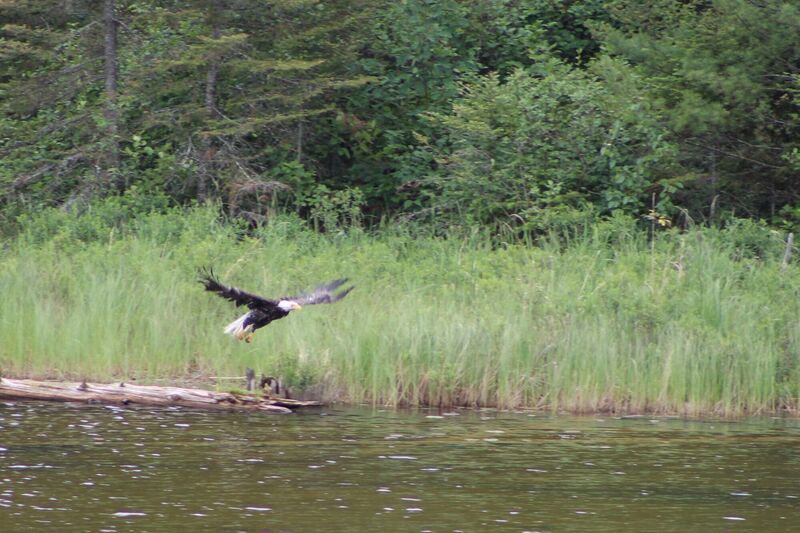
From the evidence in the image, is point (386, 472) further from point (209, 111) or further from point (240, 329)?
point (209, 111)

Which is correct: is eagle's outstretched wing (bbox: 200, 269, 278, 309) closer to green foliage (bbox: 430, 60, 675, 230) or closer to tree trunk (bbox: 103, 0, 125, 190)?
green foliage (bbox: 430, 60, 675, 230)

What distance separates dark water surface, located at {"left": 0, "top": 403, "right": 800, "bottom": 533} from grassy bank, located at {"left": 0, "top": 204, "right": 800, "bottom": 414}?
611 mm

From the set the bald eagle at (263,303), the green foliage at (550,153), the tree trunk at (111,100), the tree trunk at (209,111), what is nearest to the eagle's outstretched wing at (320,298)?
the bald eagle at (263,303)

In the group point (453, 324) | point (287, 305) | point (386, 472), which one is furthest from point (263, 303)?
point (386, 472)

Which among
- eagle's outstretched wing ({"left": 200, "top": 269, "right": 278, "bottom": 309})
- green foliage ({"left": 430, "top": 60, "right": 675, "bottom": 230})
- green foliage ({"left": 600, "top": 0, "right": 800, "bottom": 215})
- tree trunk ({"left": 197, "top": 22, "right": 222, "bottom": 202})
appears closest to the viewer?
eagle's outstretched wing ({"left": 200, "top": 269, "right": 278, "bottom": 309})

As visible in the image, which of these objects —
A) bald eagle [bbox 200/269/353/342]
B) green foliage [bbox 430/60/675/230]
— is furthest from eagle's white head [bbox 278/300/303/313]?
green foliage [bbox 430/60/675/230]

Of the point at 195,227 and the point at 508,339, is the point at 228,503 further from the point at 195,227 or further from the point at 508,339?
the point at 195,227

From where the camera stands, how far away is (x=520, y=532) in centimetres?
690

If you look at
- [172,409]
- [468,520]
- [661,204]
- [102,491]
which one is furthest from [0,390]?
[661,204]

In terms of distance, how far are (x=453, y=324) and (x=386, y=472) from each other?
140 inches

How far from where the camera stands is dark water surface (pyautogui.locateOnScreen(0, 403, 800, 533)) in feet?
23.5

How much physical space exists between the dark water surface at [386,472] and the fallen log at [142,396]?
22cm

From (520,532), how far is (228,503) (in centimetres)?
186

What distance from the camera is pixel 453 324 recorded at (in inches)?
466
